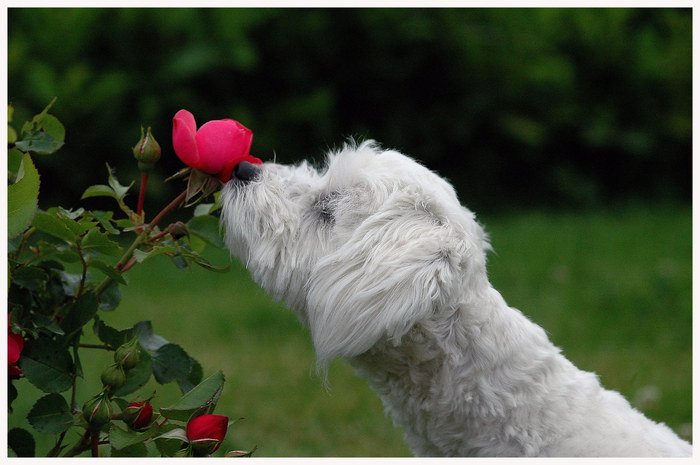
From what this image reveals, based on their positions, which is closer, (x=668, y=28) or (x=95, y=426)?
(x=95, y=426)

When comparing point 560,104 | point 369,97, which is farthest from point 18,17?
point 560,104

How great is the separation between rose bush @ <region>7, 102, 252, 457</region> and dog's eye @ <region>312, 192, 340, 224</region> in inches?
11.9

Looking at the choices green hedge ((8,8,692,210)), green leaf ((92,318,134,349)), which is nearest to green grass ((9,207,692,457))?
green hedge ((8,8,692,210))

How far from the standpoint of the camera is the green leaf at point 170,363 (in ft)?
5.35

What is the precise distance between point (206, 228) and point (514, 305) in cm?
373

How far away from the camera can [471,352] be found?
75.7 inches

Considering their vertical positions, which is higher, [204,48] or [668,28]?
[668,28]

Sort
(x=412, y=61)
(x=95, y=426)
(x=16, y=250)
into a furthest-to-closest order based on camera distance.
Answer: (x=412, y=61) → (x=16, y=250) → (x=95, y=426)

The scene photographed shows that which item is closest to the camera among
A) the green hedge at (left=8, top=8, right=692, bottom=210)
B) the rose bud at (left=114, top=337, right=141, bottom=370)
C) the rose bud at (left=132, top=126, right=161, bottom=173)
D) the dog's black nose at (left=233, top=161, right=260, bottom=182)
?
the rose bud at (left=114, top=337, right=141, bottom=370)

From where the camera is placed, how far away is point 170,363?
1.64 metres

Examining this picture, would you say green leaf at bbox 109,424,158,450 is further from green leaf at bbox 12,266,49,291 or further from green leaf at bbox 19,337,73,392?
green leaf at bbox 12,266,49,291

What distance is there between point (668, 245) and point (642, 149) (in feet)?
4.30

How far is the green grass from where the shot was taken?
383cm

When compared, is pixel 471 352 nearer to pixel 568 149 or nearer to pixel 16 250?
pixel 16 250
